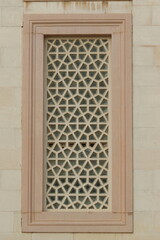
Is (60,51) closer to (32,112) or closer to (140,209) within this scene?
(32,112)

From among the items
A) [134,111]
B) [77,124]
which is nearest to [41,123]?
[77,124]

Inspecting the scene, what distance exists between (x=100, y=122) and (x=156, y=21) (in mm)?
1250

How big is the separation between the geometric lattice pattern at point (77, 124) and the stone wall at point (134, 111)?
329 millimetres

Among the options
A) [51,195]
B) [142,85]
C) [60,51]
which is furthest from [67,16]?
[51,195]

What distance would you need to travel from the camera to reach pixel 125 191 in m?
9.77

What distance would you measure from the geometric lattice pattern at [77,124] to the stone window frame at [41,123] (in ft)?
0.39

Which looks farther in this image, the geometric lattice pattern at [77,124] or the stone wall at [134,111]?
the geometric lattice pattern at [77,124]

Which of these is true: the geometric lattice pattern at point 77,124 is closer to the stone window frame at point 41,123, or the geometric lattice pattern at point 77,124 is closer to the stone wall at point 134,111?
the stone window frame at point 41,123

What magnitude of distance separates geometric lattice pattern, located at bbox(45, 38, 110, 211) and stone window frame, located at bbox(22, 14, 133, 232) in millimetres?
120

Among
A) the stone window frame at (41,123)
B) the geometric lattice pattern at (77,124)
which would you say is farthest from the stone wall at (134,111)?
the geometric lattice pattern at (77,124)

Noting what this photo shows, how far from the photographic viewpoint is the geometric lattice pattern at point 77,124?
9.91 m

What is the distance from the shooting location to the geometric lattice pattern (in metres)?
9.91

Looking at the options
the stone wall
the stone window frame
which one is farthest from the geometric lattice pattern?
the stone wall

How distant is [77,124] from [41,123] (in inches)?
15.5
